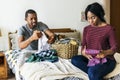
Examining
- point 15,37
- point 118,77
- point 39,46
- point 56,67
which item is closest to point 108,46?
point 118,77

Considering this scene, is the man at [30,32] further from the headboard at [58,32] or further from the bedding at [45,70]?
the headboard at [58,32]

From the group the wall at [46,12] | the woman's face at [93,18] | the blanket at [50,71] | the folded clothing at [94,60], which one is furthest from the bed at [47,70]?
the wall at [46,12]

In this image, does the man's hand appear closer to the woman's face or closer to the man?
the man

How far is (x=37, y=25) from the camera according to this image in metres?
3.23

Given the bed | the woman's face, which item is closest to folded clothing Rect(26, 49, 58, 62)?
the bed

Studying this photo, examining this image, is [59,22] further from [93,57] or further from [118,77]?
A: [118,77]

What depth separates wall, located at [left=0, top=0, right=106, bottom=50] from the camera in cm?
395

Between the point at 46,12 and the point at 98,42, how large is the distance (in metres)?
1.78

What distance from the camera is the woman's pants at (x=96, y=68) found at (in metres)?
2.16

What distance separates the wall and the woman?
5.13 feet

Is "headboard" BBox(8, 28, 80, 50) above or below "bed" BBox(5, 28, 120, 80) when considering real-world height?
above

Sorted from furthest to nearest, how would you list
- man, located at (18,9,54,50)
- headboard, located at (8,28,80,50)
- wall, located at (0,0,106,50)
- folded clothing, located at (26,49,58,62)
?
wall, located at (0,0,106,50) < headboard, located at (8,28,80,50) < man, located at (18,9,54,50) < folded clothing, located at (26,49,58,62)

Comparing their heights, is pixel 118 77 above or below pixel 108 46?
below

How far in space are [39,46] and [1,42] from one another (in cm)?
108
